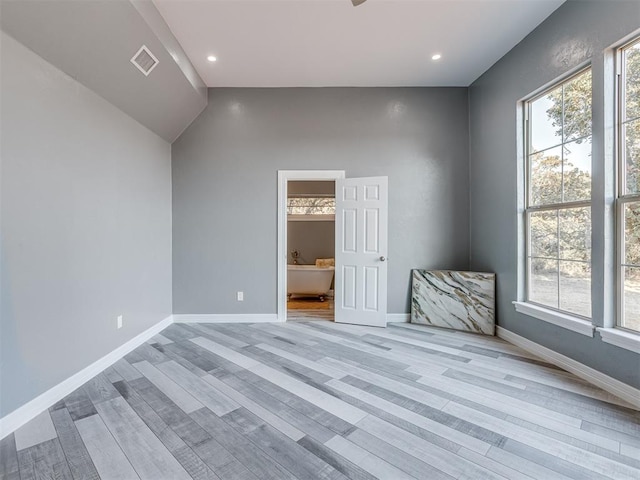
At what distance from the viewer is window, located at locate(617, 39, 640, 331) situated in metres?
2.20

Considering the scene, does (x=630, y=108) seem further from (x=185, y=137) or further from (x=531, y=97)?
(x=185, y=137)

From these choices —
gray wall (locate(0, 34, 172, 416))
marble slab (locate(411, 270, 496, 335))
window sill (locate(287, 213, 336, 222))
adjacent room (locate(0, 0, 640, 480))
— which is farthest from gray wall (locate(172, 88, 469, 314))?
window sill (locate(287, 213, 336, 222))

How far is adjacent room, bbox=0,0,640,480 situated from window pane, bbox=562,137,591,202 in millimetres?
22

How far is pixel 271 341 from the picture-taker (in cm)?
335

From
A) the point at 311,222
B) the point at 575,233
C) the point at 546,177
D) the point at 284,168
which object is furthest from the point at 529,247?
the point at 311,222

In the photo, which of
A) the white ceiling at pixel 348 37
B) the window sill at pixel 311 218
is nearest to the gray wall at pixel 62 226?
the white ceiling at pixel 348 37

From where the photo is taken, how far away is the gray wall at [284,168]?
408 centimetres

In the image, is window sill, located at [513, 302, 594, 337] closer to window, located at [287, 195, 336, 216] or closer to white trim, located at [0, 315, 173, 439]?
white trim, located at [0, 315, 173, 439]

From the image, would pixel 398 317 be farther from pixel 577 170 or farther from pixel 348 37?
pixel 348 37

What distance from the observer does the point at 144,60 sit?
9.04 feet

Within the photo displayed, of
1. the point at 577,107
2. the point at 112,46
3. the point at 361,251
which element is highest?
the point at 112,46

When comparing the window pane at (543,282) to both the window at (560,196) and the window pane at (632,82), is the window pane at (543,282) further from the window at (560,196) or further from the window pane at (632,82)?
the window pane at (632,82)

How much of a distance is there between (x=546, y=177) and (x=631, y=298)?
130cm

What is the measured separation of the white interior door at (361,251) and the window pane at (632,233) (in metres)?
2.23
